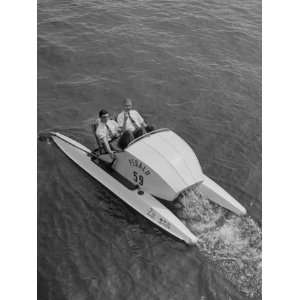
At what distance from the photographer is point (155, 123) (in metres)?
13.7

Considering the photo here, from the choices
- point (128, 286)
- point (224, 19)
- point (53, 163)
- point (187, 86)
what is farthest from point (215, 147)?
point (224, 19)

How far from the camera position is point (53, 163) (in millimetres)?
11562

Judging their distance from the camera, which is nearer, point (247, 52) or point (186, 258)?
point (186, 258)

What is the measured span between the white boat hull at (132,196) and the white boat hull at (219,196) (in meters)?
1.24

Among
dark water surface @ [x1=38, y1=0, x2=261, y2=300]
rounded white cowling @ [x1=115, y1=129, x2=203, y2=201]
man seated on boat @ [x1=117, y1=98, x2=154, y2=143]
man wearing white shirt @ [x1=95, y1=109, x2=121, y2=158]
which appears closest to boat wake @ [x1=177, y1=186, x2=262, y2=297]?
dark water surface @ [x1=38, y1=0, x2=261, y2=300]

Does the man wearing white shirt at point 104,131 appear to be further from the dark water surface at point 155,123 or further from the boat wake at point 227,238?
the boat wake at point 227,238

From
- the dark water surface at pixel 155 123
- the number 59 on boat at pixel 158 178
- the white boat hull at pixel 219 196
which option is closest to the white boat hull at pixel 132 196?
the number 59 on boat at pixel 158 178

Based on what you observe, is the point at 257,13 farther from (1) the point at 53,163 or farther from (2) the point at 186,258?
(2) the point at 186,258

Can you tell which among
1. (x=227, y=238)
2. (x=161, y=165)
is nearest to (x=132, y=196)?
(x=161, y=165)

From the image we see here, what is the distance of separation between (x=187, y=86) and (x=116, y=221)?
24.8 feet

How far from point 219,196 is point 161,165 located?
1764 millimetres

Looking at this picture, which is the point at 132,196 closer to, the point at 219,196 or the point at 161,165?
the point at 161,165

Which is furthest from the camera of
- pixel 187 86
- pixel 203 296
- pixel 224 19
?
pixel 224 19

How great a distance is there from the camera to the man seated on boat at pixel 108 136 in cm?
1038
